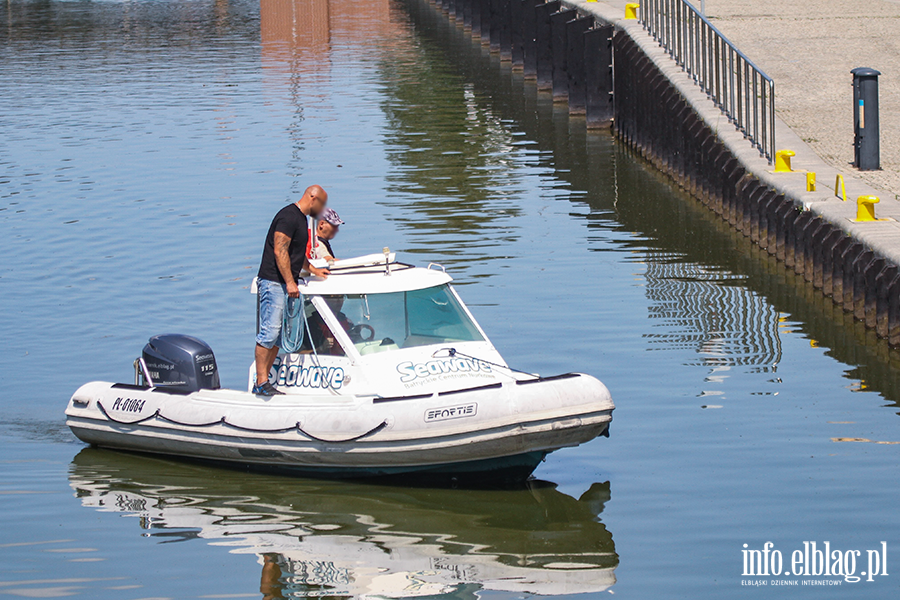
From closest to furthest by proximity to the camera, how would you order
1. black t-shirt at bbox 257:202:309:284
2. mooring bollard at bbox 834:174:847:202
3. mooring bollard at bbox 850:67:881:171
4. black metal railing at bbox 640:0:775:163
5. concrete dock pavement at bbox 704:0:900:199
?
black t-shirt at bbox 257:202:309:284
mooring bollard at bbox 834:174:847:202
mooring bollard at bbox 850:67:881:171
black metal railing at bbox 640:0:775:163
concrete dock pavement at bbox 704:0:900:199

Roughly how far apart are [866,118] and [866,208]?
314cm

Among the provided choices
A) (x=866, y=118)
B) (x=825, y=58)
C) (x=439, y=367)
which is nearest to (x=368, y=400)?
(x=439, y=367)

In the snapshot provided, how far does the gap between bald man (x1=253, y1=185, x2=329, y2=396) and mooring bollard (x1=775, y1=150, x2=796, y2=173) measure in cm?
902

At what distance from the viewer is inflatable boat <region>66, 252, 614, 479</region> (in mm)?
10211

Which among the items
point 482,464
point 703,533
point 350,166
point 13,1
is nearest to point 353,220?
point 350,166

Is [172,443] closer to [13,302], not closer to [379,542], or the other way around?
[379,542]

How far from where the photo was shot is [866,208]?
15195mm

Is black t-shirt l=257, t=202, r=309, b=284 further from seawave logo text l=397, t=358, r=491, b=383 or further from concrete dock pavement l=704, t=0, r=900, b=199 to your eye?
concrete dock pavement l=704, t=0, r=900, b=199

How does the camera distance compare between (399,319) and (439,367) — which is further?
(399,319)

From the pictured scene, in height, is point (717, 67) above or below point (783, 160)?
above

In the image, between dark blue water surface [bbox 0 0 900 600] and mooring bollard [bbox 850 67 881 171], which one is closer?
dark blue water surface [bbox 0 0 900 600]

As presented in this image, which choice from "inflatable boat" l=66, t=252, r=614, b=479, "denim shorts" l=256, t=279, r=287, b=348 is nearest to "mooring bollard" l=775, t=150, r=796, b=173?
"inflatable boat" l=66, t=252, r=614, b=479

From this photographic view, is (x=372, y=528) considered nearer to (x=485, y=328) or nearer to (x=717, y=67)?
(x=485, y=328)
